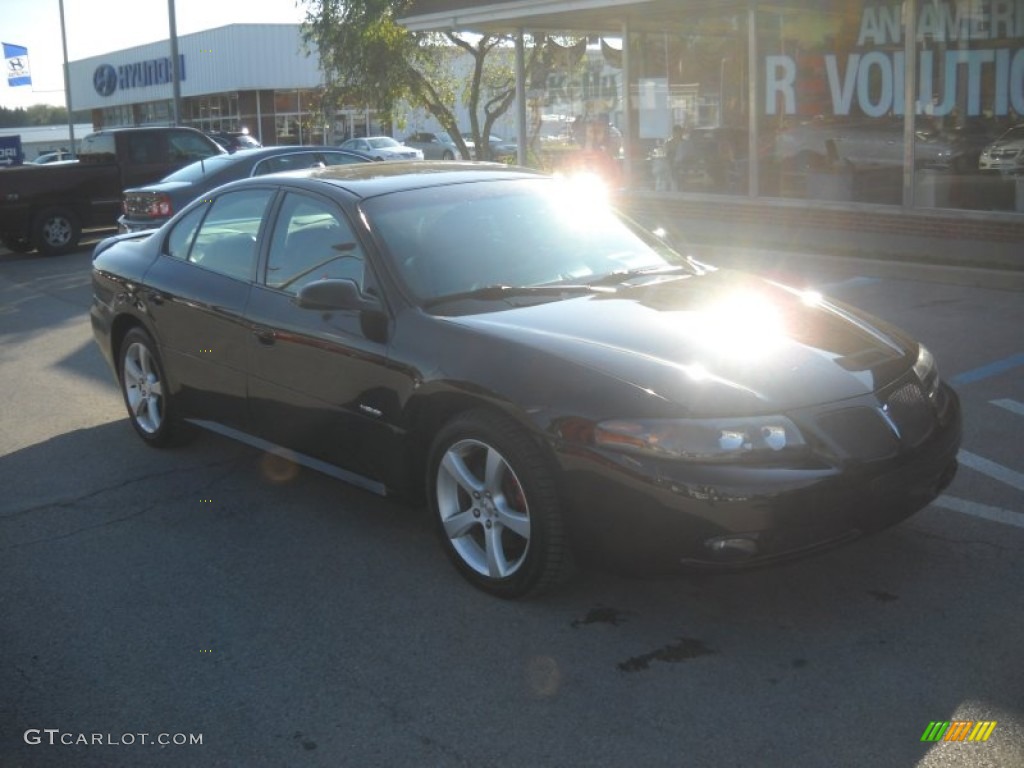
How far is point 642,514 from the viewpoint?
3.84m

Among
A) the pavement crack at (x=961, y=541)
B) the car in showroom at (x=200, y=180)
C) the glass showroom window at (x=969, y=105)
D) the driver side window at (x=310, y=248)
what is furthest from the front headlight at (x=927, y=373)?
the car in showroom at (x=200, y=180)

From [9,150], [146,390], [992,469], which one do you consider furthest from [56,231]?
[992,469]

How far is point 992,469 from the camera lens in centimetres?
566

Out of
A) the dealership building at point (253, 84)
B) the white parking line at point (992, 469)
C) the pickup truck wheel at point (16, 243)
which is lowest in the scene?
the white parking line at point (992, 469)

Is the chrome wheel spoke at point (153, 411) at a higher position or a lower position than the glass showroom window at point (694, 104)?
lower

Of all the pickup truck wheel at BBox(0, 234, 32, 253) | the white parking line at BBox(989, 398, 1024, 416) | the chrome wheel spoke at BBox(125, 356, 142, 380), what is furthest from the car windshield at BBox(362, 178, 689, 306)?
the pickup truck wheel at BBox(0, 234, 32, 253)

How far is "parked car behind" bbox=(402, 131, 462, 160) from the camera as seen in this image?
48719 mm

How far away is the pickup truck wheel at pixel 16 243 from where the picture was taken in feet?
59.5

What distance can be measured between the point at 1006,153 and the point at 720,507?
10956 mm

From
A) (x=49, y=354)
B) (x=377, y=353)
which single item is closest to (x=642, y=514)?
(x=377, y=353)

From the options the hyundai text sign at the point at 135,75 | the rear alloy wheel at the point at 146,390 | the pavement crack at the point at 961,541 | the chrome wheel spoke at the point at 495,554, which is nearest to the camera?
the chrome wheel spoke at the point at 495,554

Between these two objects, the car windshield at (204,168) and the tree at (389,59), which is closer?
the car windshield at (204,168)

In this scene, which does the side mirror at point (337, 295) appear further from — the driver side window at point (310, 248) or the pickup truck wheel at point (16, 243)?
the pickup truck wheel at point (16, 243)

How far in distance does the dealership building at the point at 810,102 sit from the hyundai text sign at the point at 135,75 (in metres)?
41.3
